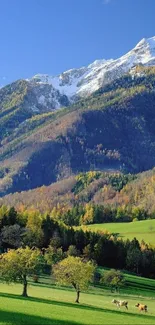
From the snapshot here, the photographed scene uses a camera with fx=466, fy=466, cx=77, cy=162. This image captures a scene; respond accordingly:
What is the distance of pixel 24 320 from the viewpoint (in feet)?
164

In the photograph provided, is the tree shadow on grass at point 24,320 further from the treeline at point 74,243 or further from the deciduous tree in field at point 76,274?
the treeline at point 74,243

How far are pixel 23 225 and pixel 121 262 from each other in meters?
41.7

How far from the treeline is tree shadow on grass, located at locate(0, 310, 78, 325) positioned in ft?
330

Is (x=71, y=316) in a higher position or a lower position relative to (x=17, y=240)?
lower

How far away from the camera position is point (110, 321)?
58000mm

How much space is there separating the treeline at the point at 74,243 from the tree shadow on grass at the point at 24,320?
3960 inches

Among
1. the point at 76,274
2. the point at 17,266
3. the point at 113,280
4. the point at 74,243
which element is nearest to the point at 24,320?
the point at 17,266

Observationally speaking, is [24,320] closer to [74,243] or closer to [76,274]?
[76,274]

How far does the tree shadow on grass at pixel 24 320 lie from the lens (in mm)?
48275

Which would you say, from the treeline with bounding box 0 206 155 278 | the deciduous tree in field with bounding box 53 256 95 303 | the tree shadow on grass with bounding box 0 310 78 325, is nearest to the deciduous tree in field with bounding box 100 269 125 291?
the deciduous tree in field with bounding box 53 256 95 303

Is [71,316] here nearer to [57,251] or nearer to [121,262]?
[57,251]

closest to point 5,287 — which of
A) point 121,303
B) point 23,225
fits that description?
point 121,303

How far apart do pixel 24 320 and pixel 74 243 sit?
128 m

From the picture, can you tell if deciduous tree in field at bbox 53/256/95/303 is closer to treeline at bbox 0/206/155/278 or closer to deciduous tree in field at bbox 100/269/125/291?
deciduous tree in field at bbox 100/269/125/291
